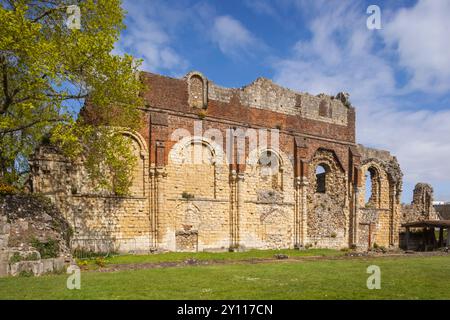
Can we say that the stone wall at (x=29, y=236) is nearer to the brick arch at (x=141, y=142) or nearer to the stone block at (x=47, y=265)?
the stone block at (x=47, y=265)

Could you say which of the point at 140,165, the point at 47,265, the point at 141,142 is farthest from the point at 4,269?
the point at 141,142

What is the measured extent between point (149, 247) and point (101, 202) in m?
3.07

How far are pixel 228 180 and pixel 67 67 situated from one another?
11.3 m

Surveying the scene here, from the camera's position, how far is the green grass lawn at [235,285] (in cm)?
805

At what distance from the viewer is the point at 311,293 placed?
8273mm

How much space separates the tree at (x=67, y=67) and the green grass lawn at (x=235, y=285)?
555cm

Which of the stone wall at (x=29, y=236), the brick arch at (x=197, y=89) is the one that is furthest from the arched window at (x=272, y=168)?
the stone wall at (x=29, y=236)

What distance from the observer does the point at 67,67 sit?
13461 mm

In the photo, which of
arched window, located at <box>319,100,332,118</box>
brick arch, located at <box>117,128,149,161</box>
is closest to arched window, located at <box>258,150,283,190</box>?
arched window, located at <box>319,100,332,118</box>

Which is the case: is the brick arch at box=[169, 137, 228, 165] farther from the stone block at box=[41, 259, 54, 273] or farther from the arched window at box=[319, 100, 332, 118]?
the stone block at box=[41, 259, 54, 273]

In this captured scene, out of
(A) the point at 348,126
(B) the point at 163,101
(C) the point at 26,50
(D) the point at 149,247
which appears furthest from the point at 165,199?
(A) the point at 348,126

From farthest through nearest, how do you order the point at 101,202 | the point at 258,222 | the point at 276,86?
1. the point at 276,86
2. the point at 258,222
3. the point at 101,202
